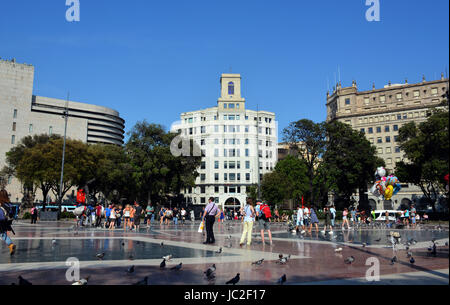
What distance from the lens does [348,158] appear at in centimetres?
5350

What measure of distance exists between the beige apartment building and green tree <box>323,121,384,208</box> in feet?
68.3

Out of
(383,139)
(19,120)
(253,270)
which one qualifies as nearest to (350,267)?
(253,270)

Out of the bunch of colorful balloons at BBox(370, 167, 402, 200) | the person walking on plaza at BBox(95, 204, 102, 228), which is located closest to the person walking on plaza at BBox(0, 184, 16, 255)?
the bunch of colorful balloons at BBox(370, 167, 402, 200)

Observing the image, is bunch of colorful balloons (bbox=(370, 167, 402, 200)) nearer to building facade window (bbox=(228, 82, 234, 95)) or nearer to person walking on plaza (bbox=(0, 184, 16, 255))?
person walking on plaza (bbox=(0, 184, 16, 255))

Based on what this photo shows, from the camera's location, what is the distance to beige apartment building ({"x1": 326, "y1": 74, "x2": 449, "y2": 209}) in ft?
249

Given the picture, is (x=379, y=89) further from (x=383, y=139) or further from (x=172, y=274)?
(x=172, y=274)

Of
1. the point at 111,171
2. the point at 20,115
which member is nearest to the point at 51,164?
the point at 111,171

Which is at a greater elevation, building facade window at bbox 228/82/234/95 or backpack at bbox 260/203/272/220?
building facade window at bbox 228/82/234/95

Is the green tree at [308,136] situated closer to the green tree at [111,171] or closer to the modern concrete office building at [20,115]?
the green tree at [111,171]

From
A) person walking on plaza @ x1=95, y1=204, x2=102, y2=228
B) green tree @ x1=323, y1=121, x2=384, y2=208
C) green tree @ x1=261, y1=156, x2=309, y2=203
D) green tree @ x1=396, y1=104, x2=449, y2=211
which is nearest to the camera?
person walking on plaza @ x1=95, y1=204, x2=102, y2=228

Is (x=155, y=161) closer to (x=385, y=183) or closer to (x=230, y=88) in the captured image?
(x=385, y=183)

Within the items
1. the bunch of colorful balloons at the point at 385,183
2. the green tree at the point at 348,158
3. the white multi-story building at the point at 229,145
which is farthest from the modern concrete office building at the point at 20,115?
the bunch of colorful balloons at the point at 385,183

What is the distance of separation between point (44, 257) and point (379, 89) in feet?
290

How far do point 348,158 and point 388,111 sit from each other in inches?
1345
